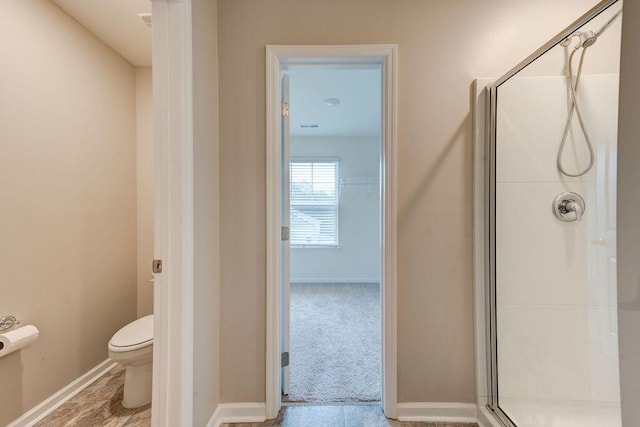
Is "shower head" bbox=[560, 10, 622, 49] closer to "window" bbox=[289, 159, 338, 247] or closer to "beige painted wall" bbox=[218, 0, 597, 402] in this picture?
"beige painted wall" bbox=[218, 0, 597, 402]

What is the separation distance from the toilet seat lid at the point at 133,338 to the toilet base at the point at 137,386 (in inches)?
7.5

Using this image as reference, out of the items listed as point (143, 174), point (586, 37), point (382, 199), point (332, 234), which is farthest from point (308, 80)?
point (332, 234)

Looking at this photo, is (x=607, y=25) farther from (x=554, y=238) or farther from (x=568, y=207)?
(x=554, y=238)

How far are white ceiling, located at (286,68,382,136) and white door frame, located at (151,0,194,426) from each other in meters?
0.70

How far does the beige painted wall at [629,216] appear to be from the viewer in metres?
0.66

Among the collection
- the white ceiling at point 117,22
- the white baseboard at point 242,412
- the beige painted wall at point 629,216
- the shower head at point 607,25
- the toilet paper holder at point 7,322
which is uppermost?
the white ceiling at point 117,22

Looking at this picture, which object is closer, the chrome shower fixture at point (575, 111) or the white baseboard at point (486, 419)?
the chrome shower fixture at point (575, 111)

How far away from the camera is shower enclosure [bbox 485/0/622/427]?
1263mm

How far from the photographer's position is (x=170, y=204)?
42.7 inches

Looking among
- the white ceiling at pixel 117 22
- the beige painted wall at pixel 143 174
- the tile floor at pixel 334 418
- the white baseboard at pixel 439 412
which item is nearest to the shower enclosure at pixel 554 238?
the white baseboard at pixel 439 412

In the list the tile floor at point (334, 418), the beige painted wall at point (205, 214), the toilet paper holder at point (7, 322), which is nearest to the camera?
the beige painted wall at point (205, 214)

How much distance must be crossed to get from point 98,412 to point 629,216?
8.43ft

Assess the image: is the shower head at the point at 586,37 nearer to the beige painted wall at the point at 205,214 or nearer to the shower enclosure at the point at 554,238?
the shower enclosure at the point at 554,238

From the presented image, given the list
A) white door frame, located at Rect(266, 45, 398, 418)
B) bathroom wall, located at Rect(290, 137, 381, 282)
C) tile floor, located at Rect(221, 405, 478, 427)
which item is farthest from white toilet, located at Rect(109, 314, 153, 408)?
bathroom wall, located at Rect(290, 137, 381, 282)
